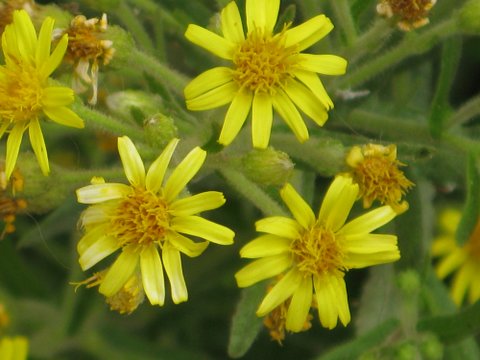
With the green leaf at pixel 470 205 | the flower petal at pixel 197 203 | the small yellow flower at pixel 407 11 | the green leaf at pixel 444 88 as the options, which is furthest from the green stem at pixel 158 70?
the green leaf at pixel 470 205

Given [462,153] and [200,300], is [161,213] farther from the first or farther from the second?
[200,300]

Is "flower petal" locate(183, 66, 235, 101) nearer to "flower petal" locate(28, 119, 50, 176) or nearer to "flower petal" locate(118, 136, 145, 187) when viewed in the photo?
"flower petal" locate(118, 136, 145, 187)

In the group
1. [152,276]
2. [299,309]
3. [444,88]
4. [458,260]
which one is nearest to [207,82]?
[152,276]

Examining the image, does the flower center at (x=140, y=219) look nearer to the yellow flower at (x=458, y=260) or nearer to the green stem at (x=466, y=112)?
the green stem at (x=466, y=112)

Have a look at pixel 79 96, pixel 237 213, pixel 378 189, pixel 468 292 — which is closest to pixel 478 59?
pixel 468 292

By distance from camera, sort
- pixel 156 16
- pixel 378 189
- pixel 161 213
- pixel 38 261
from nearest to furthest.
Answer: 1. pixel 161 213
2. pixel 378 189
3. pixel 156 16
4. pixel 38 261
